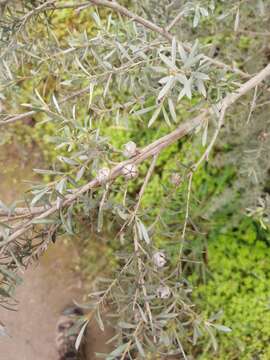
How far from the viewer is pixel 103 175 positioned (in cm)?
106

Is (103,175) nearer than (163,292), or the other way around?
(103,175)

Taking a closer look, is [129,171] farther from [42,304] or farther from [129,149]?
[42,304]

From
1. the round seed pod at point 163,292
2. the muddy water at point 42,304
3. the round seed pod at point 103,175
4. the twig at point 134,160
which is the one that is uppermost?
the round seed pod at point 103,175

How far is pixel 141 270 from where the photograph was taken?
119cm

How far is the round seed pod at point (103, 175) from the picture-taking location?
1.06 metres

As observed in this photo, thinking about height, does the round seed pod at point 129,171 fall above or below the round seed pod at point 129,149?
below

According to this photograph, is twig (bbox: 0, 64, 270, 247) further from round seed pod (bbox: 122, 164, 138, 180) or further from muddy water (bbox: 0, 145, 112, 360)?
muddy water (bbox: 0, 145, 112, 360)

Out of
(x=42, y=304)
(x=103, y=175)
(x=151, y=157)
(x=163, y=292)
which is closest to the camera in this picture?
(x=103, y=175)

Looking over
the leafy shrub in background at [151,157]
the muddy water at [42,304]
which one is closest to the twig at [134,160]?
the leafy shrub in background at [151,157]

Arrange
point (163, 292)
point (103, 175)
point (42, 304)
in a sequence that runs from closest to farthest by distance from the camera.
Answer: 1. point (103, 175)
2. point (163, 292)
3. point (42, 304)

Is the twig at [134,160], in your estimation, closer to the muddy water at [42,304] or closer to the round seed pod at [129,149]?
the round seed pod at [129,149]

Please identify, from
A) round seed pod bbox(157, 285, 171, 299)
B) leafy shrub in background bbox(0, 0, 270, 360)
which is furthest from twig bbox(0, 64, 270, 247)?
round seed pod bbox(157, 285, 171, 299)

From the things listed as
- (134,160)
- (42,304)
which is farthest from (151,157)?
(42,304)

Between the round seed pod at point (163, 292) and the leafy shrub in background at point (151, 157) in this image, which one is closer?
the leafy shrub in background at point (151, 157)
